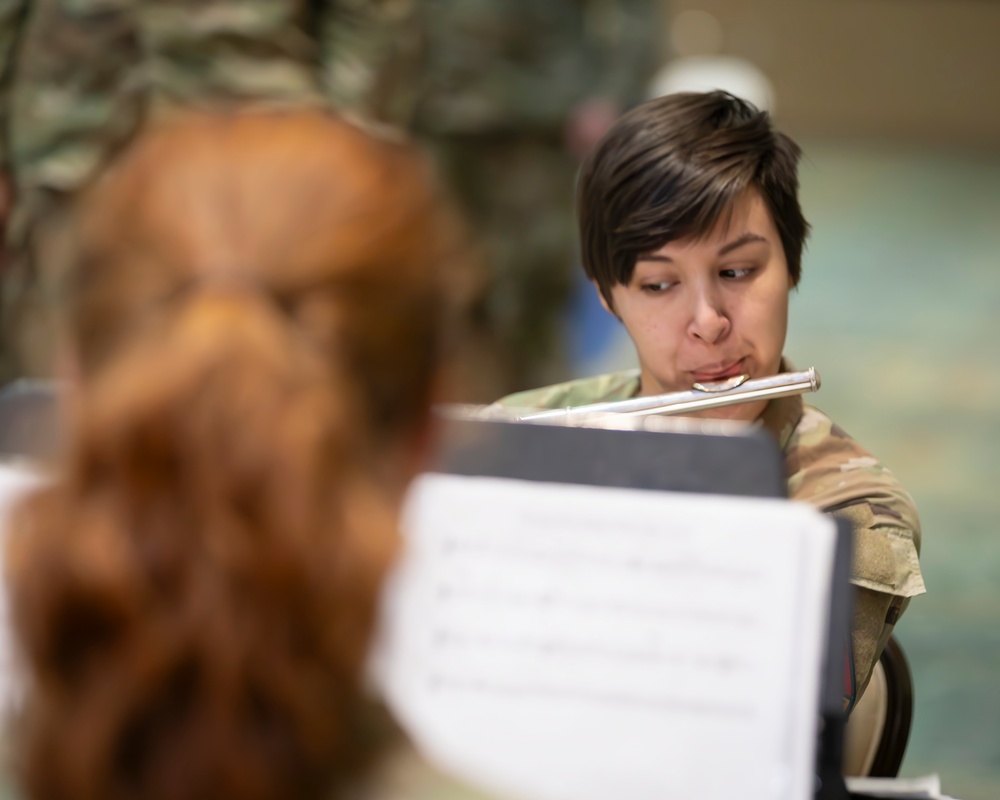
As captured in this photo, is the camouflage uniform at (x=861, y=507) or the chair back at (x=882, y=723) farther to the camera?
the chair back at (x=882, y=723)

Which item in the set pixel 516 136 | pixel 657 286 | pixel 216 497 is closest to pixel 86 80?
pixel 516 136

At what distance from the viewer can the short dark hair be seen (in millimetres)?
1098

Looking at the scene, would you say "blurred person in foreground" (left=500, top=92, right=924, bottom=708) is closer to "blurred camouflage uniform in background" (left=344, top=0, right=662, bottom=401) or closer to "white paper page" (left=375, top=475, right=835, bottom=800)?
"white paper page" (left=375, top=475, right=835, bottom=800)

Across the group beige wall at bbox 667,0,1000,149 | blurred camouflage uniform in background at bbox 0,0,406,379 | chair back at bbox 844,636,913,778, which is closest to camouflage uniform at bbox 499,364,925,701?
chair back at bbox 844,636,913,778

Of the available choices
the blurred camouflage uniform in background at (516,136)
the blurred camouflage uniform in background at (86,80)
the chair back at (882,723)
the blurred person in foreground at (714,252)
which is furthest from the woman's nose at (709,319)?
the blurred camouflage uniform in background at (516,136)

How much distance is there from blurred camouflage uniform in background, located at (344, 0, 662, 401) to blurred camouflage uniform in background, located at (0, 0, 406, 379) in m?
0.68

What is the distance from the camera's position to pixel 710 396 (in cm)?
109

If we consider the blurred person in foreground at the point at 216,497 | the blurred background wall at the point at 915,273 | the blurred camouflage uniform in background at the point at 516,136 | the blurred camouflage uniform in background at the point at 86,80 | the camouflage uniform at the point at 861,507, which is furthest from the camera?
the blurred camouflage uniform in background at the point at 516,136

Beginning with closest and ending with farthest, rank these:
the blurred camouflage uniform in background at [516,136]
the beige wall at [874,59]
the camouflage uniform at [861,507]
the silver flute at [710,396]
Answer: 1. the camouflage uniform at [861,507]
2. the silver flute at [710,396]
3. the blurred camouflage uniform in background at [516,136]
4. the beige wall at [874,59]

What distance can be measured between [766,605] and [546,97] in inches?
105

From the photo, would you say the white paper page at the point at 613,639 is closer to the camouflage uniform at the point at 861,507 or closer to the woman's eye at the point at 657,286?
the camouflage uniform at the point at 861,507

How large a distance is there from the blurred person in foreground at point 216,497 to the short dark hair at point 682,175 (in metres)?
0.61

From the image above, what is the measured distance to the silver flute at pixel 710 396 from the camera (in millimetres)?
1082

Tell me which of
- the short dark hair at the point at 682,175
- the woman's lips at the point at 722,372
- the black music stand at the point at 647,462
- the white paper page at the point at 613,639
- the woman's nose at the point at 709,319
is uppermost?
the short dark hair at the point at 682,175
